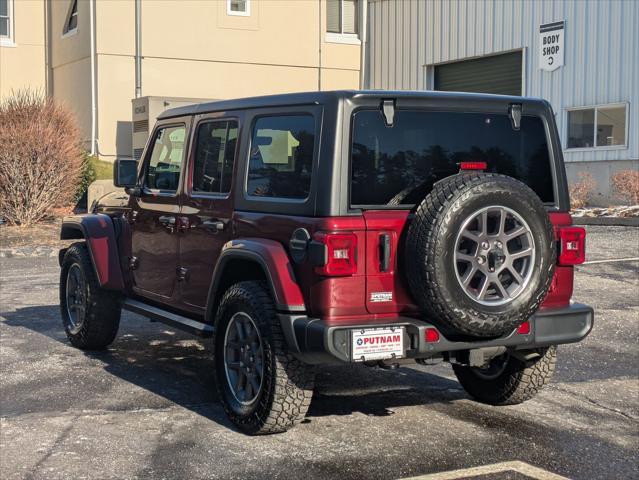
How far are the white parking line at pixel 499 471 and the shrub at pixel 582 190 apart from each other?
1642cm

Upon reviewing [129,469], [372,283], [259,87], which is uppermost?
[259,87]

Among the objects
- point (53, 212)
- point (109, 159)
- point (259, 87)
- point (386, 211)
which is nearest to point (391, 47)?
point (259, 87)

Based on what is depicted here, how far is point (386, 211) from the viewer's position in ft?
17.5

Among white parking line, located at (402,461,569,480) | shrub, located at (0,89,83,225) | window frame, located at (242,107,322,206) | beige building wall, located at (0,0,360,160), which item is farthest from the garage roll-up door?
white parking line, located at (402,461,569,480)

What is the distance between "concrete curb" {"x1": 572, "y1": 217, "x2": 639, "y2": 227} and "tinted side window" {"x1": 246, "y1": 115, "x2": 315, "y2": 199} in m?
12.8

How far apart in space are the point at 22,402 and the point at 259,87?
21.8m

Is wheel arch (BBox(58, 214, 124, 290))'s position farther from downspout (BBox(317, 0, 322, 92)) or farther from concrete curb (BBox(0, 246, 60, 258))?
downspout (BBox(317, 0, 322, 92))

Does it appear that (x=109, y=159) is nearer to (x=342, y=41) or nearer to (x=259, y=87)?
(x=259, y=87)

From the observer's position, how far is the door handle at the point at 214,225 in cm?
616

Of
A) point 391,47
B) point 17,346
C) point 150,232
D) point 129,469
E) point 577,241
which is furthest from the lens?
point 391,47

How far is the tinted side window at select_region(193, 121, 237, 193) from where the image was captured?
629 cm

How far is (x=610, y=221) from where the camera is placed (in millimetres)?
17812

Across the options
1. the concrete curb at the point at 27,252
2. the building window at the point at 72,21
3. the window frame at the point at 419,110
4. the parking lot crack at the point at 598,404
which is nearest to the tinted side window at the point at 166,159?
the window frame at the point at 419,110

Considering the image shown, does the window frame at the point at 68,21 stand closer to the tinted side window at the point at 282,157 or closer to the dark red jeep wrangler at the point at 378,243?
the dark red jeep wrangler at the point at 378,243
